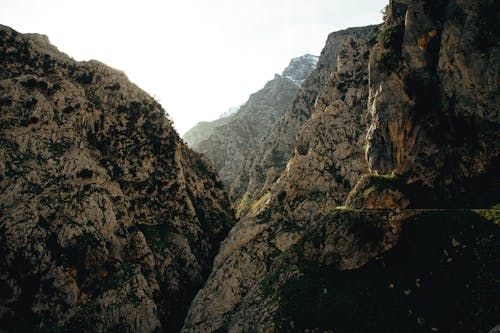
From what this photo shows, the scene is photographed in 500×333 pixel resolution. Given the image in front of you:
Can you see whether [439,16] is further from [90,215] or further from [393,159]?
[90,215]

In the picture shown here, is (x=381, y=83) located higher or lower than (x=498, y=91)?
higher

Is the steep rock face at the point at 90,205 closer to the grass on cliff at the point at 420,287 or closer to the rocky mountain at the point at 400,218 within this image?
the rocky mountain at the point at 400,218

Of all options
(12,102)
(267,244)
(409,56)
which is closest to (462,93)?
(409,56)

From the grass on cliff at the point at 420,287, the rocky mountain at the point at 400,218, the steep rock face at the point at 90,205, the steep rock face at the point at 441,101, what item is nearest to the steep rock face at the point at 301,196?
the rocky mountain at the point at 400,218

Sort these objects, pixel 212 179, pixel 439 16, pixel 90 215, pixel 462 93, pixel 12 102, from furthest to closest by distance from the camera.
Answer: pixel 212 179 < pixel 12 102 < pixel 90 215 < pixel 439 16 < pixel 462 93

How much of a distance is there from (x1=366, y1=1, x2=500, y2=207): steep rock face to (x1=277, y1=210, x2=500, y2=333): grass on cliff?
11.4 m

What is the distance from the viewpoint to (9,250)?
44.8m

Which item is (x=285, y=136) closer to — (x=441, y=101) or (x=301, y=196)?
(x=301, y=196)

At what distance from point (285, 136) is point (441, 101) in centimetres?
7302

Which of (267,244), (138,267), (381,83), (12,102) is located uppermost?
(12,102)

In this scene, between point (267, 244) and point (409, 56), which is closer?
point (409, 56)

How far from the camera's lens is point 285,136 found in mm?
113812

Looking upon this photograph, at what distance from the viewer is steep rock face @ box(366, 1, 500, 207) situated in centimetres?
3706

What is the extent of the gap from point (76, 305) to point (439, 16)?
200 feet
